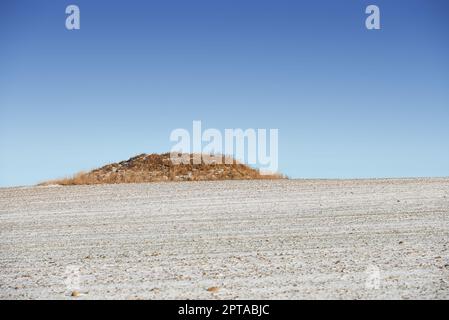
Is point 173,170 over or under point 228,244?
over

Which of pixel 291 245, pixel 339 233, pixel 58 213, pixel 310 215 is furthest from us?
pixel 58 213

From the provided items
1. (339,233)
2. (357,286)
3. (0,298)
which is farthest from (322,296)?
(339,233)

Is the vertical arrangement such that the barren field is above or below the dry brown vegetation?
below

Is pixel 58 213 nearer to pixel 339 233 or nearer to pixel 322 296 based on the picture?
pixel 339 233

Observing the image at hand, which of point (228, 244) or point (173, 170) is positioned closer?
point (228, 244)

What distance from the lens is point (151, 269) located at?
634cm

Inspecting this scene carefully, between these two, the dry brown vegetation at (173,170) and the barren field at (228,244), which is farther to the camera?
the dry brown vegetation at (173,170)

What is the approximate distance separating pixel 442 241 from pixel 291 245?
234cm

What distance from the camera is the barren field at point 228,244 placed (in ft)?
17.8

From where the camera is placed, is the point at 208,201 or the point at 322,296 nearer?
the point at 322,296

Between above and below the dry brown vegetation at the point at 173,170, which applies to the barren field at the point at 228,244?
below

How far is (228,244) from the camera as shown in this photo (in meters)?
7.92

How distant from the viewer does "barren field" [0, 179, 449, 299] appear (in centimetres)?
543

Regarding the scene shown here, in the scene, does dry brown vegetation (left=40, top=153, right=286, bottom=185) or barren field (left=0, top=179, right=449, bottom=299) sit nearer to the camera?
barren field (left=0, top=179, right=449, bottom=299)
